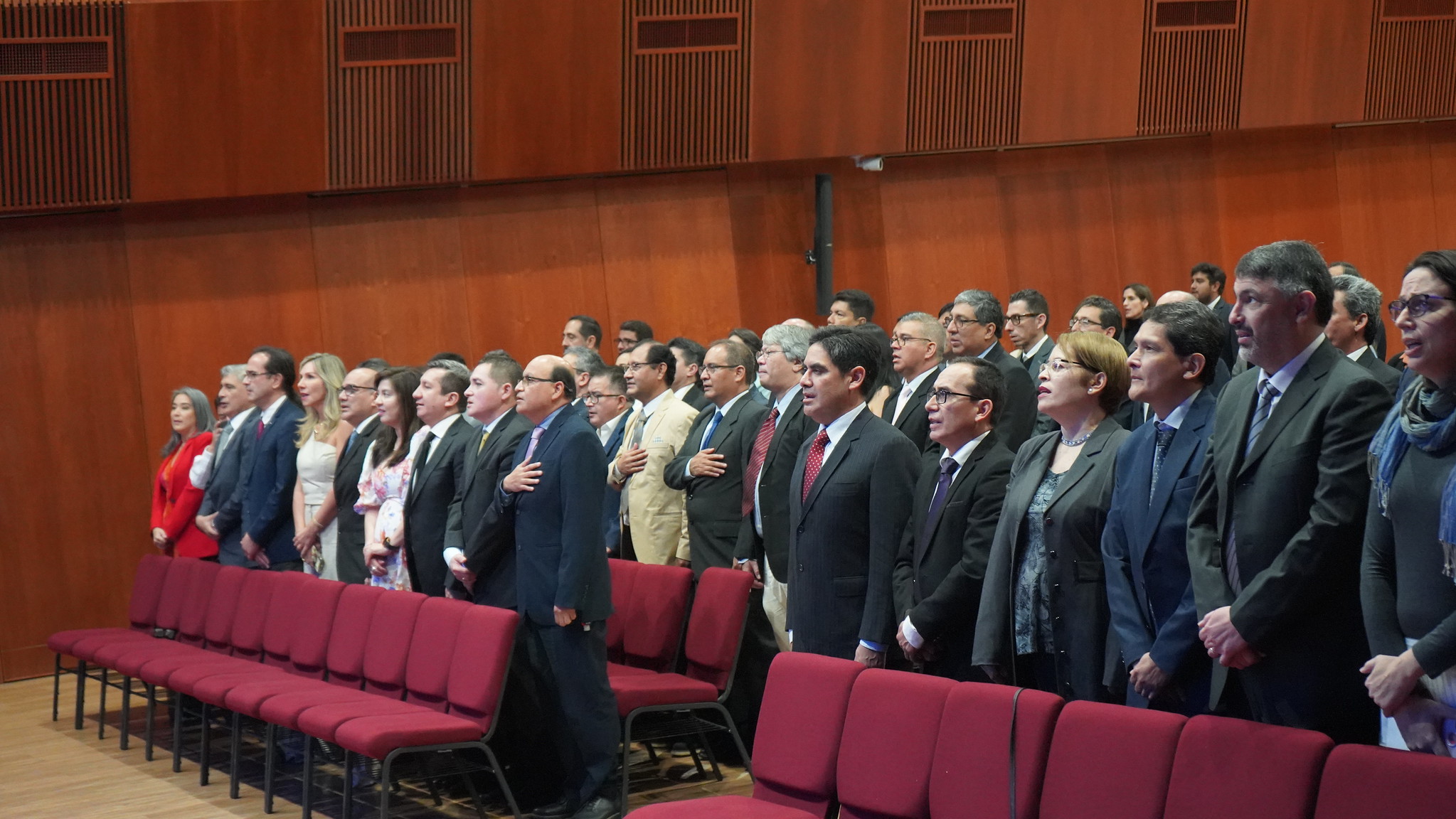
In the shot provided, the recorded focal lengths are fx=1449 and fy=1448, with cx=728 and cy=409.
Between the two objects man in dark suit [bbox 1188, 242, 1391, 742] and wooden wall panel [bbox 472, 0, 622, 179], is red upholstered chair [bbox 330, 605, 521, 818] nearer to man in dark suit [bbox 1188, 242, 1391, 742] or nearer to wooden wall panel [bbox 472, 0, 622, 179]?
man in dark suit [bbox 1188, 242, 1391, 742]

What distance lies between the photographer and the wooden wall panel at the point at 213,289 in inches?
296

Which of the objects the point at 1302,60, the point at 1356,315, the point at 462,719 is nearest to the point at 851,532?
the point at 462,719

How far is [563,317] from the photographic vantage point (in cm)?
849

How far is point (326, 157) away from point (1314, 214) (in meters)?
6.79

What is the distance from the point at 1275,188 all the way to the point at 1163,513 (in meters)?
8.03

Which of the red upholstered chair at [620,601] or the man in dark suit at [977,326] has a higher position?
the man in dark suit at [977,326]

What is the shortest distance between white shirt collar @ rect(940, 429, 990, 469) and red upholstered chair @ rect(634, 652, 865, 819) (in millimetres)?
632

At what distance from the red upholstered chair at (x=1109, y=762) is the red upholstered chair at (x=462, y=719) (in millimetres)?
1903

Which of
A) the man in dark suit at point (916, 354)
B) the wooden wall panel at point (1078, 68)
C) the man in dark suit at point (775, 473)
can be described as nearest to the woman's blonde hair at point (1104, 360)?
the man in dark suit at point (775, 473)

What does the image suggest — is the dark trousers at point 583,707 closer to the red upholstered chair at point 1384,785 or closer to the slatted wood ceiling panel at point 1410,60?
the red upholstered chair at point 1384,785

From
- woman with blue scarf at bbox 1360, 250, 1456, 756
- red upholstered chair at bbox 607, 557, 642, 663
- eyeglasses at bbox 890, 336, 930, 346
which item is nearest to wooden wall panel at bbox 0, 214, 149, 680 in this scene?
red upholstered chair at bbox 607, 557, 642, 663

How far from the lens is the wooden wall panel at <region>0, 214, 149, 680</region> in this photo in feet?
23.7

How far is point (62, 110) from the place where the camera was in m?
7.05

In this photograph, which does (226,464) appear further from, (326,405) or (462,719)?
(462,719)
